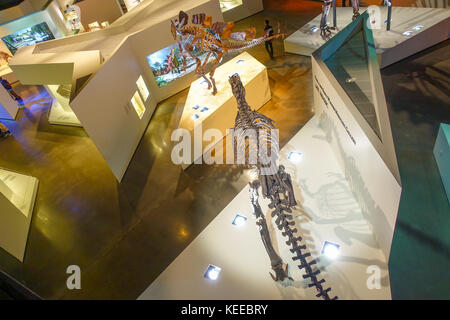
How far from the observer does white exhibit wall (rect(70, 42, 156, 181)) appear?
6250mm

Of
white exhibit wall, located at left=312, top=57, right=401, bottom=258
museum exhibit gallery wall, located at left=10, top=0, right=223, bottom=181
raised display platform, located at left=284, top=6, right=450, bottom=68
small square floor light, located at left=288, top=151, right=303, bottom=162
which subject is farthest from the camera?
raised display platform, located at left=284, top=6, right=450, bottom=68

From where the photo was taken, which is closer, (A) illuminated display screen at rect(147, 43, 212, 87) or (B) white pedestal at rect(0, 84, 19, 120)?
(A) illuminated display screen at rect(147, 43, 212, 87)

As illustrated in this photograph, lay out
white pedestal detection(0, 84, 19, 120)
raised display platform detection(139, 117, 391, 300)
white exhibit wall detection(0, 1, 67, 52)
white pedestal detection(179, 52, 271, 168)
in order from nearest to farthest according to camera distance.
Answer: raised display platform detection(139, 117, 391, 300) < white pedestal detection(179, 52, 271, 168) < white pedestal detection(0, 84, 19, 120) < white exhibit wall detection(0, 1, 67, 52)

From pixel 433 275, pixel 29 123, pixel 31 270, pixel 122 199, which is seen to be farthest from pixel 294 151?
pixel 29 123

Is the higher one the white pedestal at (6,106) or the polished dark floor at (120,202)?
the white pedestal at (6,106)

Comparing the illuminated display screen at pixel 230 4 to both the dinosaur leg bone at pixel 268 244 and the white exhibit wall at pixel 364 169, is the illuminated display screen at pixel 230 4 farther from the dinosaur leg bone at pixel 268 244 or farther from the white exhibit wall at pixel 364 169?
the dinosaur leg bone at pixel 268 244

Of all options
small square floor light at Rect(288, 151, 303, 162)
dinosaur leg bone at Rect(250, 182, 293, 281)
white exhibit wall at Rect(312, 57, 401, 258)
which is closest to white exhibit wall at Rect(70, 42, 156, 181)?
dinosaur leg bone at Rect(250, 182, 293, 281)

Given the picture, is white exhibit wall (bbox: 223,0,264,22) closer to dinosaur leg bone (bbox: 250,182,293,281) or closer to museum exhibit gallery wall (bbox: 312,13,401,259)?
museum exhibit gallery wall (bbox: 312,13,401,259)

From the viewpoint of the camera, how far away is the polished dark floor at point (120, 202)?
5527mm

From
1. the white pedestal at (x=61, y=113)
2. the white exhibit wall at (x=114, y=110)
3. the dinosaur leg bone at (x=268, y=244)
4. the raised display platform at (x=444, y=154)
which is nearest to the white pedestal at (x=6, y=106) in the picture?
the white pedestal at (x=61, y=113)

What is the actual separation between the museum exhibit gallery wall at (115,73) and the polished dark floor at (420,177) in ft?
19.1

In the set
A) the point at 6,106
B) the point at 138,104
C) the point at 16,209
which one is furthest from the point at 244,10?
the point at 16,209

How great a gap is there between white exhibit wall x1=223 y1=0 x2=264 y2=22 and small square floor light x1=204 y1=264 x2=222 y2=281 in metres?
11.5

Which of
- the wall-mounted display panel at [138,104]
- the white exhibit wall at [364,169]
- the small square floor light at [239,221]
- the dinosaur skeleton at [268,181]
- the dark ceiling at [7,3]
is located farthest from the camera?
the dark ceiling at [7,3]
